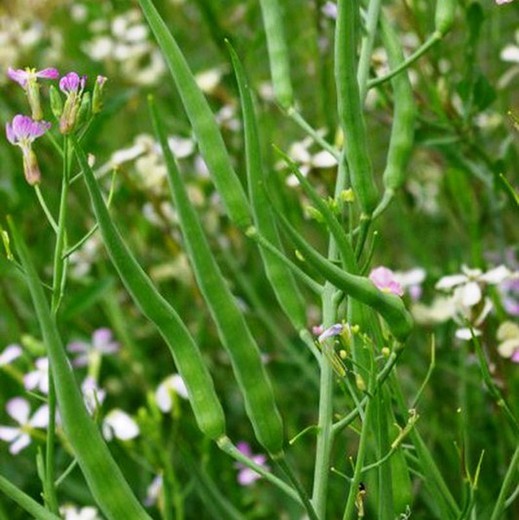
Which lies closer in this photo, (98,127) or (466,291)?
(466,291)

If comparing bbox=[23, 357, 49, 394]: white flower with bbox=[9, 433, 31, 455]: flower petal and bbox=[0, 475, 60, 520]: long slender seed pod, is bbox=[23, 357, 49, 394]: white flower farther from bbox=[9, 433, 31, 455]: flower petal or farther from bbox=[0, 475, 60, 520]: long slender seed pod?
bbox=[0, 475, 60, 520]: long slender seed pod

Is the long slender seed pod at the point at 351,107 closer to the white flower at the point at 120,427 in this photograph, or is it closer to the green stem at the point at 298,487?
the green stem at the point at 298,487

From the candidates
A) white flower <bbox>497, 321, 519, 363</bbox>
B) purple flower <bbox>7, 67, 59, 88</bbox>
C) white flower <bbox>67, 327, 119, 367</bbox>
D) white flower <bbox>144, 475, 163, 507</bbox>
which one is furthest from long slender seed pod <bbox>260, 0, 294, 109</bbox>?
white flower <bbox>67, 327, 119, 367</bbox>

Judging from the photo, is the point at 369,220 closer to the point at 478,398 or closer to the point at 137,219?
the point at 478,398

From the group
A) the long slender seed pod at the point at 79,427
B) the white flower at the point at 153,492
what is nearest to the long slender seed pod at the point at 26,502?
the long slender seed pod at the point at 79,427

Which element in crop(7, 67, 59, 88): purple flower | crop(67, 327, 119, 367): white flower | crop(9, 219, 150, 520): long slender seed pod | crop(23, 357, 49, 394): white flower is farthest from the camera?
crop(67, 327, 119, 367): white flower

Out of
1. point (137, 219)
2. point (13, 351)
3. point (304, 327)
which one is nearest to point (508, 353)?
point (304, 327)

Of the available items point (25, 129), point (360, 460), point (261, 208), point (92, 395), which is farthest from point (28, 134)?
point (92, 395)
